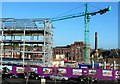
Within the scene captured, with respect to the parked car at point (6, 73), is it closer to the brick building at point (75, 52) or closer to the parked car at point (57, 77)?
the parked car at point (57, 77)

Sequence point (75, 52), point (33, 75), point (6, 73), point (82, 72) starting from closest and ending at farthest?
point (33, 75), point (82, 72), point (6, 73), point (75, 52)

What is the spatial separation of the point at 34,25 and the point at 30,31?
8.58 feet

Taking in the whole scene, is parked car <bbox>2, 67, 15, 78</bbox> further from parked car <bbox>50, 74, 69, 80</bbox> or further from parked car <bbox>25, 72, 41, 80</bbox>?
parked car <bbox>50, 74, 69, 80</bbox>

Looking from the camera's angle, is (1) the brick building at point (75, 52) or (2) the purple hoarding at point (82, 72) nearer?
(2) the purple hoarding at point (82, 72)

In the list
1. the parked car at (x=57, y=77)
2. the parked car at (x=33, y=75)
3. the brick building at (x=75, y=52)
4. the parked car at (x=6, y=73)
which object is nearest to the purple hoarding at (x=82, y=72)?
the parked car at (x=33, y=75)

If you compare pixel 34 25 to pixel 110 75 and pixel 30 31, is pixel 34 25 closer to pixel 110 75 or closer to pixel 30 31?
pixel 30 31

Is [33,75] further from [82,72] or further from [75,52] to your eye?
[75,52]

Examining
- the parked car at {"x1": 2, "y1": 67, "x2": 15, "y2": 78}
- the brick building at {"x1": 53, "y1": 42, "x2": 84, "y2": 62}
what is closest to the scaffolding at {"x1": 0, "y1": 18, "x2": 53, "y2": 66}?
the parked car at {"x1": 2, "y1": 67, "x2": 15, "y2": 78}

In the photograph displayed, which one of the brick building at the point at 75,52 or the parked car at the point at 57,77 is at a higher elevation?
the brick building at the point at 75,52

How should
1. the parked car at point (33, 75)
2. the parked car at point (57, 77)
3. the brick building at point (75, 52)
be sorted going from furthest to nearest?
the brick building at point (75, 52) → the parked car at point (33, 75) → the parked car at point (57, 77)

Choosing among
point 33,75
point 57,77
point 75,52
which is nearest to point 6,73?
point 33,75

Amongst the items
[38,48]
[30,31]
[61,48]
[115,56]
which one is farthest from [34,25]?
[61,48]

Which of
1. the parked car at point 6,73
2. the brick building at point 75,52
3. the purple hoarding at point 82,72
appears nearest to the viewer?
the purple hoarding at point 82,72

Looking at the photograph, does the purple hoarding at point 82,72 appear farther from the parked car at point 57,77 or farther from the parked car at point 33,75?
the parked car at point 57,77
